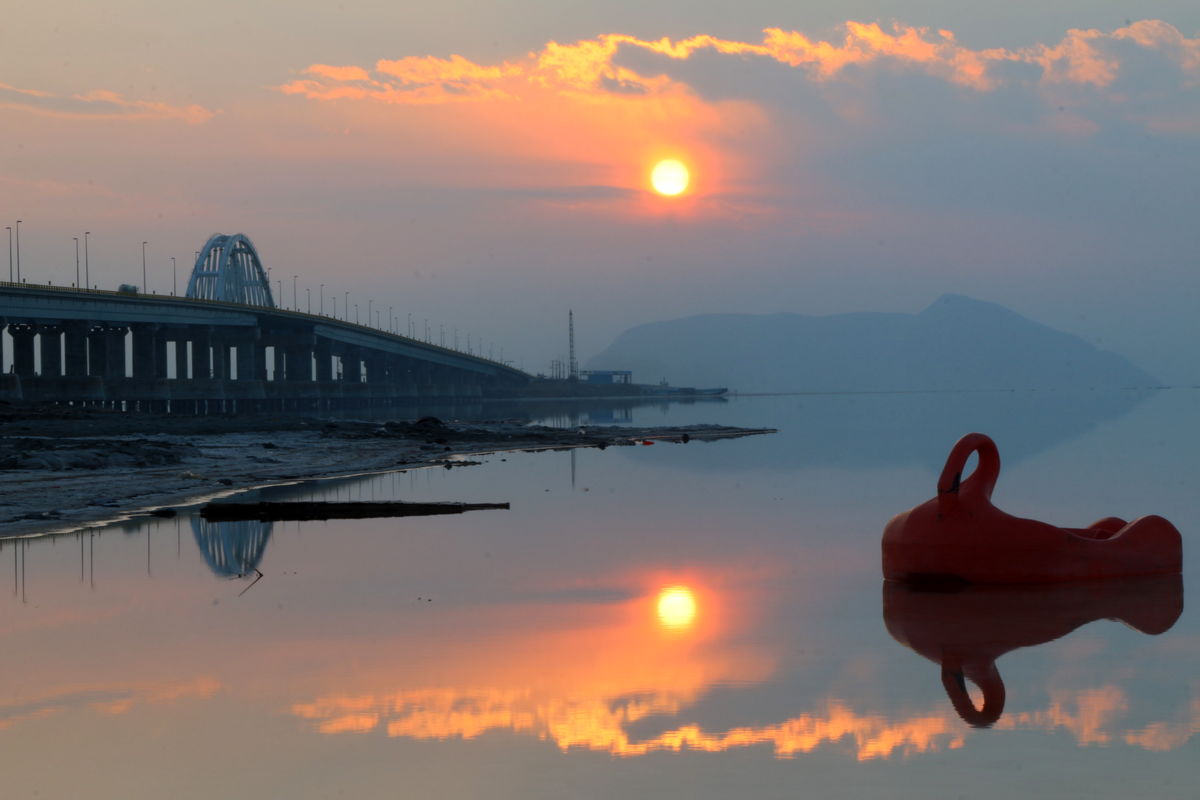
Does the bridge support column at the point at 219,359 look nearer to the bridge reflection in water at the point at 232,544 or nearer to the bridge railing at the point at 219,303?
the bridge railing at the point at 219,303

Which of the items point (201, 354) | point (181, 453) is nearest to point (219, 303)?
point (201, 354)

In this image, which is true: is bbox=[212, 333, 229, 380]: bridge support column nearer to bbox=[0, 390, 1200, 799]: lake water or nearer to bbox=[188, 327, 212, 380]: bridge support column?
bbox=[188, 327, 212, 380]: bridge support column

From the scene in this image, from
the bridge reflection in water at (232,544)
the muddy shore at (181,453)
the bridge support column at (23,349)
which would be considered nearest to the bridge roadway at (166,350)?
the bridge support column at (23,349)

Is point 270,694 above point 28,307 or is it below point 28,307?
below

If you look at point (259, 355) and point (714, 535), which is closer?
point (714, 535)

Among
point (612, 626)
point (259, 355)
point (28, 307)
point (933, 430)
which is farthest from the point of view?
point (259, 355)

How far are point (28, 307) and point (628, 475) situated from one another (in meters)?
71.3

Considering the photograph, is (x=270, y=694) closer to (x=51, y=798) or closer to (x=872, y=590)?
(x=51, y=798)

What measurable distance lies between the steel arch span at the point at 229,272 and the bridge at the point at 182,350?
0.46 meters

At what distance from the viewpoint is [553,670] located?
42.5 feet

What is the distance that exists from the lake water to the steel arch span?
160 m

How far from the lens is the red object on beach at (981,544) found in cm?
1692

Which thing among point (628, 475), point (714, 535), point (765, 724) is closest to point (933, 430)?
point (628, 475)

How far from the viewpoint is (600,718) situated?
10945 mm
